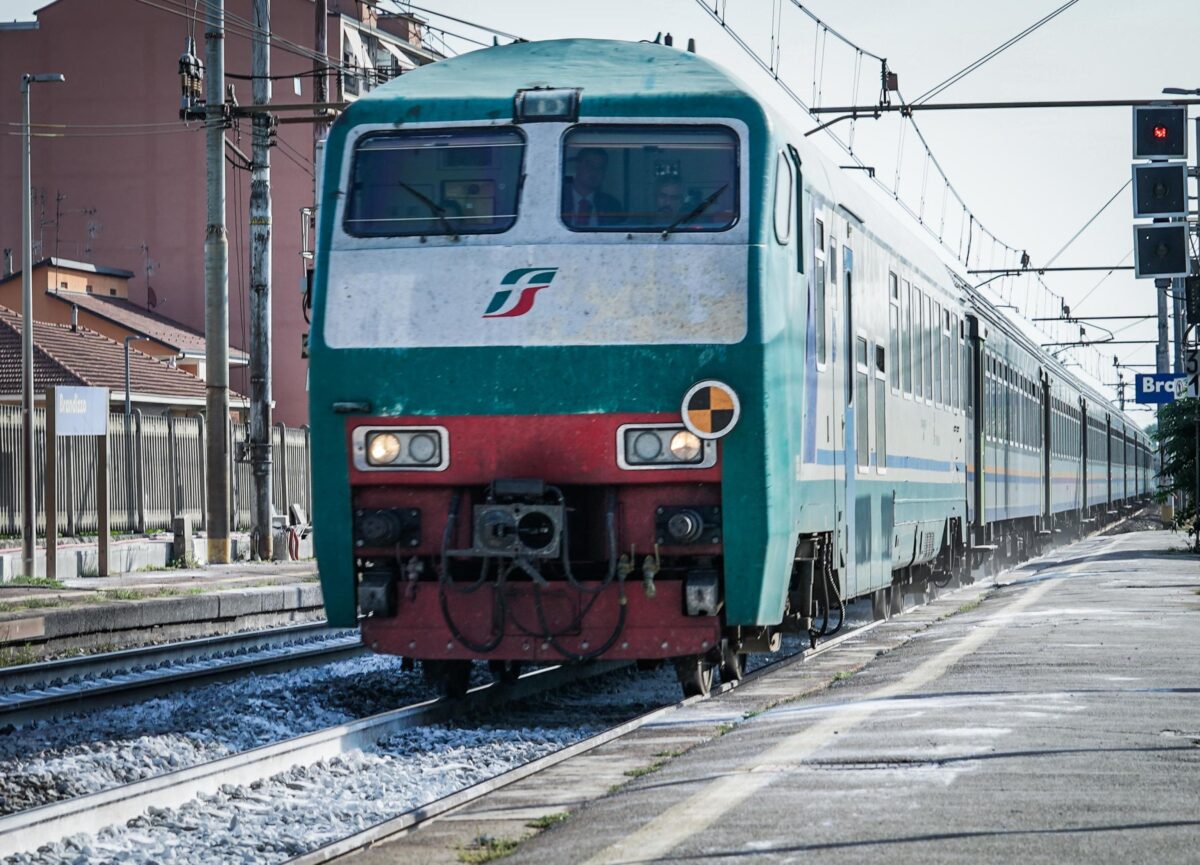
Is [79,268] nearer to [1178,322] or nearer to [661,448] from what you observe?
[1178,322]

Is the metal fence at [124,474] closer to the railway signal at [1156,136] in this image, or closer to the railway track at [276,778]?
the railway signal at [1156,136]

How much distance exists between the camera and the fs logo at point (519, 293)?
980 cm

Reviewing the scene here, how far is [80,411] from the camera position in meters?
21.7

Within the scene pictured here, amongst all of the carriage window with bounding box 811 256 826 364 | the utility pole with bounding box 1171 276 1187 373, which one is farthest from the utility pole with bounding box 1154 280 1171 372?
the carriage window with bounding box 811 256 826 364

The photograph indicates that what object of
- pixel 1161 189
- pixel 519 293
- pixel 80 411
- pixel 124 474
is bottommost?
pixel 124 474

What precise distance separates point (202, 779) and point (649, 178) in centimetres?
403

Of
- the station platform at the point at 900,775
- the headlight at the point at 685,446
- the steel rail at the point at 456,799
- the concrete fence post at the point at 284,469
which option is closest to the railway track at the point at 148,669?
the steel rail at the point at 456,799

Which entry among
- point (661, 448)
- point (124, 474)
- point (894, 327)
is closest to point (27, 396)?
point (124, 474)

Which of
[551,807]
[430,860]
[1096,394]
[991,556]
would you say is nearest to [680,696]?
[551,807]

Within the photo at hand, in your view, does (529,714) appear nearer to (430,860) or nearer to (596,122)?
(596,122)

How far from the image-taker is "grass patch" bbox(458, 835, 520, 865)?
6156mm

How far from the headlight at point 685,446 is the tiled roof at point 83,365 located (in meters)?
30.4

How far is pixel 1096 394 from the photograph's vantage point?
48438 mm

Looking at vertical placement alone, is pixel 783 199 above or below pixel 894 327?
above
